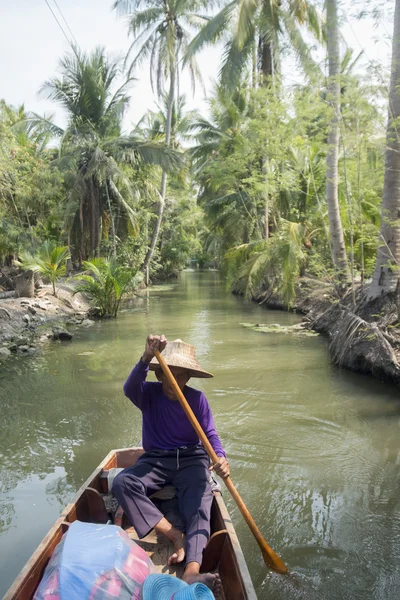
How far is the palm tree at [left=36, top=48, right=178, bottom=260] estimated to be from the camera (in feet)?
60.7

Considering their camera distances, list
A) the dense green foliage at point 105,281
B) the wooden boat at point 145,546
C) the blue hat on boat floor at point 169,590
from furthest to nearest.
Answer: the dense green foliage at point 105,281
the wooden boat at point 145,546
the blue hat on boat floor at point 169,590

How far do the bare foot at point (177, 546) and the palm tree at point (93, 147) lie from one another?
54.3ft

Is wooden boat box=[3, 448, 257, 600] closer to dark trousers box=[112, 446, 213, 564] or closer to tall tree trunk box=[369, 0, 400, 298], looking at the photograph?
dark trousers box=[112, 446, 213, 564]

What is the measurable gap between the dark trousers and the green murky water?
2.35 ft

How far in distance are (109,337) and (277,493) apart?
8.30 meters

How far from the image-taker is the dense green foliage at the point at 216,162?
1400 centimetres

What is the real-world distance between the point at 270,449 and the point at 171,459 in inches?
92.2

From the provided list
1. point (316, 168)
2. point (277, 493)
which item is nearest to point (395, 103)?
point (277, 493)

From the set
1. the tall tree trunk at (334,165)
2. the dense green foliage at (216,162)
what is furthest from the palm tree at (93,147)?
the tall tree trunk at (334,165)

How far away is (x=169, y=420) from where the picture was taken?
338 centimetres

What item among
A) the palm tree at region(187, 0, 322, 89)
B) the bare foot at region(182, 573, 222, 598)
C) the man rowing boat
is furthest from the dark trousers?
the palm tree at region(187, 0, 322, 89)

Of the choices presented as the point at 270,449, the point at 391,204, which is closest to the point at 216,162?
the point at 391,204

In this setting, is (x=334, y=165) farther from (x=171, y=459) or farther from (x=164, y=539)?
(x=164, y=539)

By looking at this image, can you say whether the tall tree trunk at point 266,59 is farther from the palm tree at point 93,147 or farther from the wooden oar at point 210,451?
the wooden oar at point 210,451
